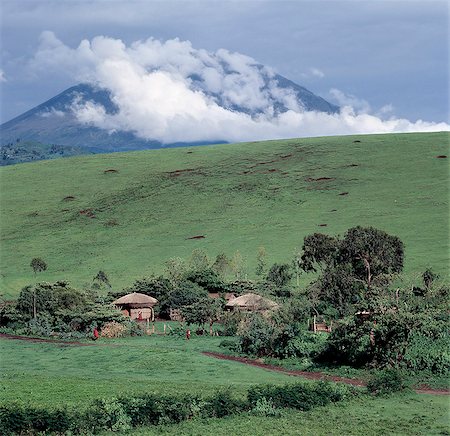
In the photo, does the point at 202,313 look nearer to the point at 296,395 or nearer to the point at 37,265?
the point at 296,395

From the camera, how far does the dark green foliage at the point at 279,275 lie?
3004 inches

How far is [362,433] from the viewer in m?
24.5

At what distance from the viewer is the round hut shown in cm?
6556

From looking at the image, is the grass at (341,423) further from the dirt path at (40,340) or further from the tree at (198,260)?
the tree at (198,260)

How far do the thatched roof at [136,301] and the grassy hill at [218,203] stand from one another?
49.8ft

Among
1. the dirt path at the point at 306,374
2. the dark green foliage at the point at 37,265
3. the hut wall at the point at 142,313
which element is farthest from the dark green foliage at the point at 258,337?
the dark green foliage at the point at 37,265

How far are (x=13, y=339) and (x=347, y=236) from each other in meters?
31.5

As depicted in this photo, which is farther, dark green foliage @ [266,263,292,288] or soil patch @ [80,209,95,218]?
soil patch @ [80,209,95,218]

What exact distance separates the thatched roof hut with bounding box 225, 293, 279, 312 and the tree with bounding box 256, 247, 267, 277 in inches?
705

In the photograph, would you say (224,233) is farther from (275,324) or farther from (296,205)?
(275,324)

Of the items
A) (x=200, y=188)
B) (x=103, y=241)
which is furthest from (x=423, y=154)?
(x=103, y=241)

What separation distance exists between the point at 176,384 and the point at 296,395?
655 centimetres

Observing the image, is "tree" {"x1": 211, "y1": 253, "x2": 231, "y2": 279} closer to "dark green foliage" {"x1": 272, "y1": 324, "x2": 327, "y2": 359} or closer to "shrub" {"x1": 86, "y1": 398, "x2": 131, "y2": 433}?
"dark green foliage" {"x1": 272, "y1": 324, "x2": 327, "y2": 359}

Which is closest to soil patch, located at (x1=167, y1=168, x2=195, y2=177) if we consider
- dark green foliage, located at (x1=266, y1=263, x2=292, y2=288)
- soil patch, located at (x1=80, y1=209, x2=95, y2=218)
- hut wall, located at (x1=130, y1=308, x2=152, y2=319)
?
soil patch, located at (x1=80, y1=209, x2=95, y2=218)
